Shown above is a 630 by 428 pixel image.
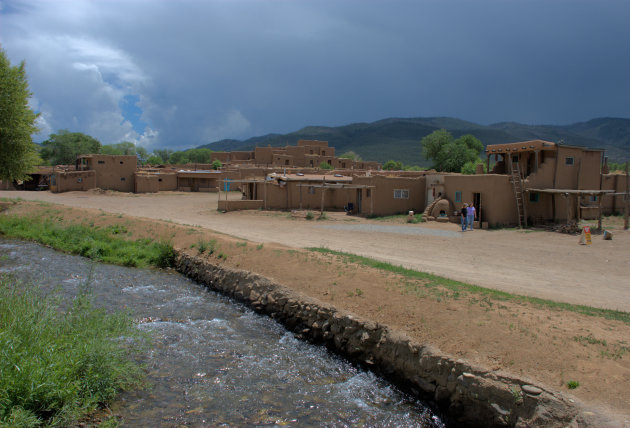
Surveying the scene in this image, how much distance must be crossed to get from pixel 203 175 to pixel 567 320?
43.0 meters

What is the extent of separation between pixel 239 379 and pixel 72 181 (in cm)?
4202

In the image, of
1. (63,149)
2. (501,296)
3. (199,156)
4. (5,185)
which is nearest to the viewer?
(501,296)

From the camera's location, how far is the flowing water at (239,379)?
617 cm

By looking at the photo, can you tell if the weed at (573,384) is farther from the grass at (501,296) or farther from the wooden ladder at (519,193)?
the wooden ladder at (519,193)

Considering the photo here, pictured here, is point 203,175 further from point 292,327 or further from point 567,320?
point 567,320

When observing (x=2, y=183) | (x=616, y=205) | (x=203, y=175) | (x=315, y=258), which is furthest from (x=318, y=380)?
(x=2, y=183)

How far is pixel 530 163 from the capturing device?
27.5m

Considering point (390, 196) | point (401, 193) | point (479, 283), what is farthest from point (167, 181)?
point (479, 283)

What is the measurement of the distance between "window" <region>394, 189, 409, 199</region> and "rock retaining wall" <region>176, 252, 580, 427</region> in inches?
764

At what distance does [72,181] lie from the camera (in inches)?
1665

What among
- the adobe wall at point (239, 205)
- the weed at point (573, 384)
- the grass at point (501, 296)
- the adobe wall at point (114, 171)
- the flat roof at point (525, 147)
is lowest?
the weed at point (573, 384)

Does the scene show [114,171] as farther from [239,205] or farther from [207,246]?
[207,246]

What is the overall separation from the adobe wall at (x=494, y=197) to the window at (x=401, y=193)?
4.54m

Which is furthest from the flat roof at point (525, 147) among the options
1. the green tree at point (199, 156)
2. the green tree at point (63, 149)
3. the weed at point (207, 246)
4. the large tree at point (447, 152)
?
the green tree at point (199, 156)
